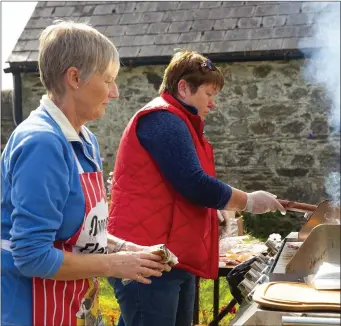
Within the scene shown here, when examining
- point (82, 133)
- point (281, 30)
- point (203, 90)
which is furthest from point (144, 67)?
point (82, 133)

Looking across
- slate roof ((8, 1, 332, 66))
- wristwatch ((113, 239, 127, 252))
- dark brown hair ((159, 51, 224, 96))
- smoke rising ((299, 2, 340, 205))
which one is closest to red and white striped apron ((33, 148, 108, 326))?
wristwatch ((113, 239, 127, 252))

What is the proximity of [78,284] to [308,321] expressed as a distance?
708mm

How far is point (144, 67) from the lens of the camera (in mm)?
9453

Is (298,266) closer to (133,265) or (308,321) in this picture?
(308,321)

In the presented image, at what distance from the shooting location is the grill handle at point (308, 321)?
192cm

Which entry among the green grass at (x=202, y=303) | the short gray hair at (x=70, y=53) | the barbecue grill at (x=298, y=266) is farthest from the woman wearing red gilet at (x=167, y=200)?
the green grass at (x=202, y=303)

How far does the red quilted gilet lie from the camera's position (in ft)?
9.94

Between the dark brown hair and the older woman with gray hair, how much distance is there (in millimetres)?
1048

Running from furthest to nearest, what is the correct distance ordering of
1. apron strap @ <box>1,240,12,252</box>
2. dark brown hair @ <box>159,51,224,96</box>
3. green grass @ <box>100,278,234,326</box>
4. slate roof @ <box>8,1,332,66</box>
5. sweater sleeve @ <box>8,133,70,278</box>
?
slate roof @ <box>8,1,332,66</box> → green grass @ <box>100,278,234,326</box> → dark brown hair @ <box>159,51,224,96</box> → apron strap @ <box>1,240,12,252</box> → sweater sleeve @ <box>8,133,70,278</box>

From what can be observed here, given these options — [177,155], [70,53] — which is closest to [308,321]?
[70,53]

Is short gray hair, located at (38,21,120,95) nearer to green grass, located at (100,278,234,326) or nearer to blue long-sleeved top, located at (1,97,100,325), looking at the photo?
blue long-sleeved top, located at (1,97,100,325)

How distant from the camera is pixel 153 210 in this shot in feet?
9.94

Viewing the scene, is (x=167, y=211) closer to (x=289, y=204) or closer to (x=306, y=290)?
(x=289, y=204)

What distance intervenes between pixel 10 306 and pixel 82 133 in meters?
0.60
